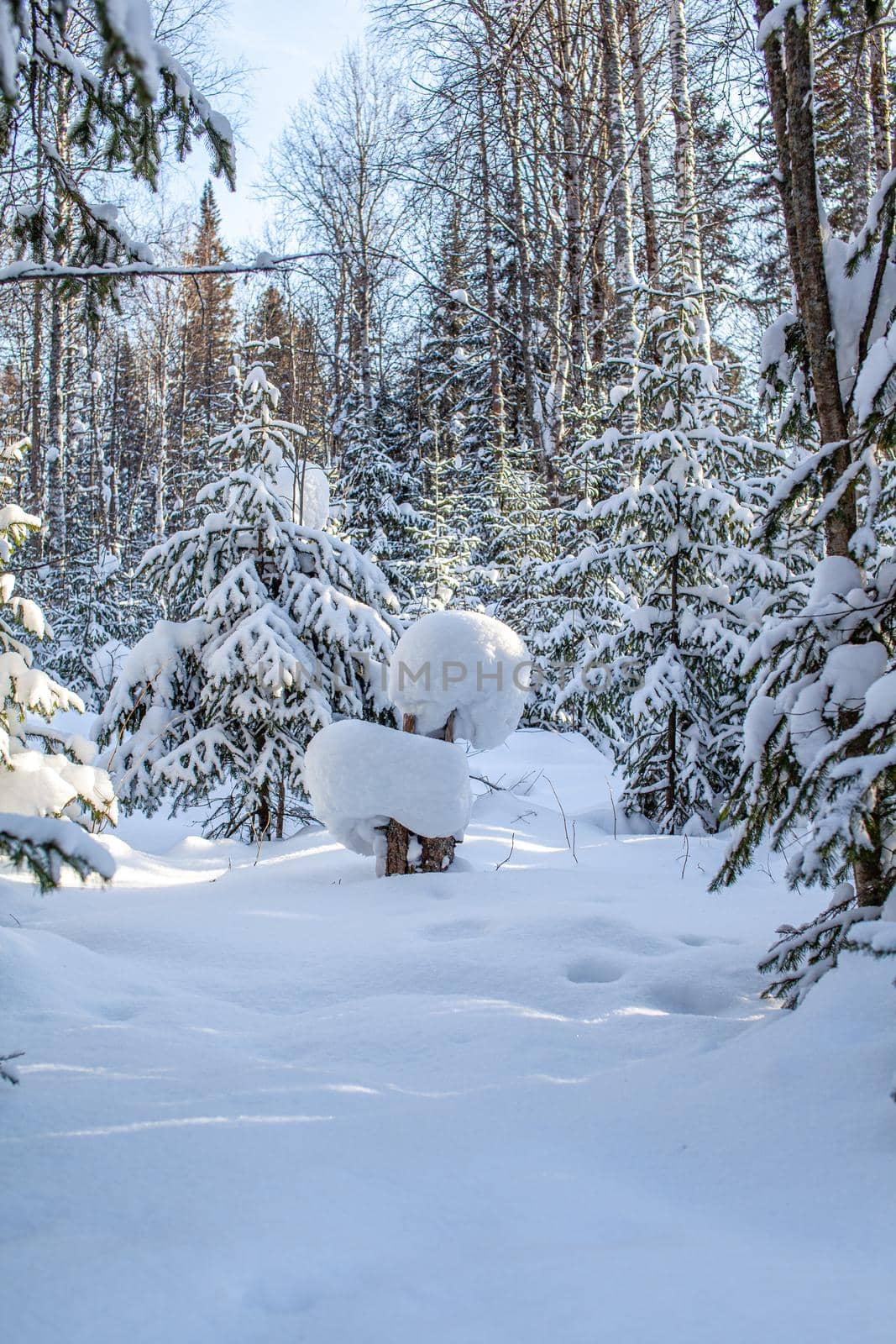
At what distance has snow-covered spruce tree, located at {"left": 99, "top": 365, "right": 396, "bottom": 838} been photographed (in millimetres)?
5898

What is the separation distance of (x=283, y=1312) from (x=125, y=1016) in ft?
4.72

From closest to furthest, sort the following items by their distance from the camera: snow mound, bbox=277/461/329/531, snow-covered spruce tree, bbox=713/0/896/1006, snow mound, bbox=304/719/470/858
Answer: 1. snow-covered spruce tree, bbox=713/0/896/1006
2. snow mound, bbox=304/719/470/858
3. snow mound, bbox=277/461/329/531

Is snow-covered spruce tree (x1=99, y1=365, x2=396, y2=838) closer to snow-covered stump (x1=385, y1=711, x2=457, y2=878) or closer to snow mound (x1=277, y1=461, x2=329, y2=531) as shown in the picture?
snow mound (x1=277, y1=461, x2=329, y2=531)

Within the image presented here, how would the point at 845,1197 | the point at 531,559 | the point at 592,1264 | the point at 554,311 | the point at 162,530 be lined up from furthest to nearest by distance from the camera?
1. the point at 162,530
2. the point at 554,311
3. the point at 531,559
4. the point at 845,1197
5. the point at 592,1264

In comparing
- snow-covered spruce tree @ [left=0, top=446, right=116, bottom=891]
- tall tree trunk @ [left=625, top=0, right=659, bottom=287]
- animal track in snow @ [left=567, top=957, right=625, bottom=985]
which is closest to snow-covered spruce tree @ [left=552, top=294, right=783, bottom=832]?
animal track in snow @ [left=567, top=957, right=625, bottom=985]

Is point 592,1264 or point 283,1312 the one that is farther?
point 592,1264

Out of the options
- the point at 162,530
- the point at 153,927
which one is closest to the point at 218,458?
the point at 153,927

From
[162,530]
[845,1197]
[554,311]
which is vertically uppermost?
[554,311]

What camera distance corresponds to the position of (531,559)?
40.8ft

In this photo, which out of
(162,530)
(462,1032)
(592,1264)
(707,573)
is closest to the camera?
(592,1264)

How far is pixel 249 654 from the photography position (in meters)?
5.71

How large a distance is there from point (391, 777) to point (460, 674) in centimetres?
66

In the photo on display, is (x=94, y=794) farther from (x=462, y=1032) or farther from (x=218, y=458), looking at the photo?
(x=218, y=458)

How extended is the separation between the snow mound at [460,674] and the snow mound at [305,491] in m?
2.53
